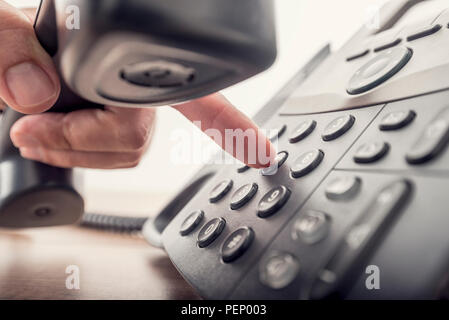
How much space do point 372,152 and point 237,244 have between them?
6cm

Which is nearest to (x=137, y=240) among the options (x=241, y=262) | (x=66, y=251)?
(x=66, y=251)

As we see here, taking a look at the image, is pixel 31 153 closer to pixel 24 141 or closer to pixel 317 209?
pixel 24 141

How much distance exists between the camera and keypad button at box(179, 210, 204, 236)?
23 cm

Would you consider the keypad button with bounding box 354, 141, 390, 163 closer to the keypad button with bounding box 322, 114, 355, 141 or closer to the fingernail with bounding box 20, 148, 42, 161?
the keypad button with bounding box 322, 114, 355, 141

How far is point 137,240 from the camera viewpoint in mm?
394

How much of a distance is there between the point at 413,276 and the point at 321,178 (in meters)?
0.07

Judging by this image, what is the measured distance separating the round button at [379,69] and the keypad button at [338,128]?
25mm

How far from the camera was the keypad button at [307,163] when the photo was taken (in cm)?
19

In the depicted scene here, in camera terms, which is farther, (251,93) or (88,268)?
(251,93)

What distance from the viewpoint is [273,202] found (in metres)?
0.19

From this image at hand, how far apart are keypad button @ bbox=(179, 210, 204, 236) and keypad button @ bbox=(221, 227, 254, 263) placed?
0.04 meters

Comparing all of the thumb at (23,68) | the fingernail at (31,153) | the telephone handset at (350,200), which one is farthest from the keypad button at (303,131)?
the fingernail at (31,153)

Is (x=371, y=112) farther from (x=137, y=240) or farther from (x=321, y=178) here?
(x=137, y=240)

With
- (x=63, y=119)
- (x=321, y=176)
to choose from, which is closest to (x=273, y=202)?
(x=321, y=176)
